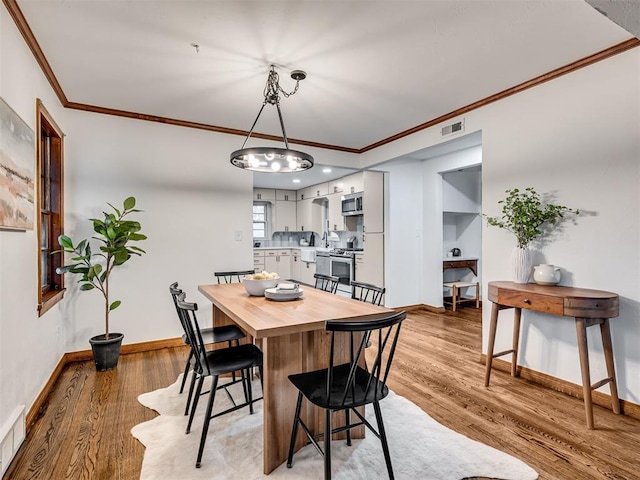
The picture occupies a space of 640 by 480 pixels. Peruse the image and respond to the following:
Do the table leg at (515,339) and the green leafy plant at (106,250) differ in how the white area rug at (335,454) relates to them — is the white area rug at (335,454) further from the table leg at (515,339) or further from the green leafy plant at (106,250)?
the green leafy plant at (106,250)

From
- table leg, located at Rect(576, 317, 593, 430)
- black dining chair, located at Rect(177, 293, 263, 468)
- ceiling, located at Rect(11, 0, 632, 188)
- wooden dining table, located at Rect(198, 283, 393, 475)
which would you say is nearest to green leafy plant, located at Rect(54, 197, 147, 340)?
ceiling, located at Rect(11, 0, 632, 188)

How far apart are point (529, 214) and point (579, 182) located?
1.29ft

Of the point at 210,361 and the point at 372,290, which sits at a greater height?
the point at 372,290

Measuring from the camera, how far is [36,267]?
237 cm

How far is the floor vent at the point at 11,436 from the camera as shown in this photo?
1686mm

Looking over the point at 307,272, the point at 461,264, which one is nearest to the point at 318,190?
the point at 307,272

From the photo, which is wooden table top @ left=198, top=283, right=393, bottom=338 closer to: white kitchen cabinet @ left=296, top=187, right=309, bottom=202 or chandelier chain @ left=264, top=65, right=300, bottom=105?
chandelier chain @ left=264, top=65, right=300, bottom=105

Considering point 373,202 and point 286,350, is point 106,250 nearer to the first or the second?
point 286,350

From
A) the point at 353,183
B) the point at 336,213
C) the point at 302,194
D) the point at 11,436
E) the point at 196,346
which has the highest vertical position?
the point at 302,194

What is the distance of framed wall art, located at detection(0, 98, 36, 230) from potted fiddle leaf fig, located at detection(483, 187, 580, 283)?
3378mm

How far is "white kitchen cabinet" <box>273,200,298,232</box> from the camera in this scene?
8305mm

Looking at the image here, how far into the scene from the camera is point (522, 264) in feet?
9.08

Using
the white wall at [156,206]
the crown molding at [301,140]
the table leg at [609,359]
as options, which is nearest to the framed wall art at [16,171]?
the crown molding at [301,140]

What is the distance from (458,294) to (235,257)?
3.98m
